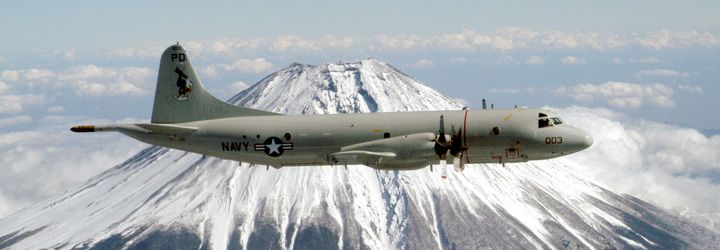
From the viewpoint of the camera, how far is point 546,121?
253ft

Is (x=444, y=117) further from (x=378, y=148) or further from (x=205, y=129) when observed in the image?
(x=205, y=129)

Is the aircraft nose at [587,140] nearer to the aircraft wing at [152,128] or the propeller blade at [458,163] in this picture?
the propeller blade at [458,163]

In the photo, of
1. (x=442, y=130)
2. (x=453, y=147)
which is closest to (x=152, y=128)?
(x=442, y=130)

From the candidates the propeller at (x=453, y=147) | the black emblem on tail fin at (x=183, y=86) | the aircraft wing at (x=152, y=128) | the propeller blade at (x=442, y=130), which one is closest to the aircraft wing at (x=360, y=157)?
the propeller at (x=453, y=147)

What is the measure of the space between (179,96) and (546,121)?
3479 centimetres

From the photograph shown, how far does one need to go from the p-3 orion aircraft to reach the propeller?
8 centimetres

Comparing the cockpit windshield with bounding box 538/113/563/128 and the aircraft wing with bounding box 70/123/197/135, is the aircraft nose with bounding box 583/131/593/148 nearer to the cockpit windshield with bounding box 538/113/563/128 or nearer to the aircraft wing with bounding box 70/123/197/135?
the cockpit windshield with bounding box 538/113/563/128

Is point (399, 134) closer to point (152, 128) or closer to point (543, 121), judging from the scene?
point (543, 121)

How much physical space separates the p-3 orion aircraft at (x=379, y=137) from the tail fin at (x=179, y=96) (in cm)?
164

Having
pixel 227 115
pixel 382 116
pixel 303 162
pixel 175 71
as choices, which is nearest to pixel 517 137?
pixel 382 116

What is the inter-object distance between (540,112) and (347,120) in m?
16.9

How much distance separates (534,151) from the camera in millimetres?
76688

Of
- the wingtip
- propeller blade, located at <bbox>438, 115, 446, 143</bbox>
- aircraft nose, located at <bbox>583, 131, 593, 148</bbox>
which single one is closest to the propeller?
propeller blade, located at <bbox>438, 115, 446, 143</bbox>

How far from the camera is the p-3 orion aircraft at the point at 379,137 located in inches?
2982
